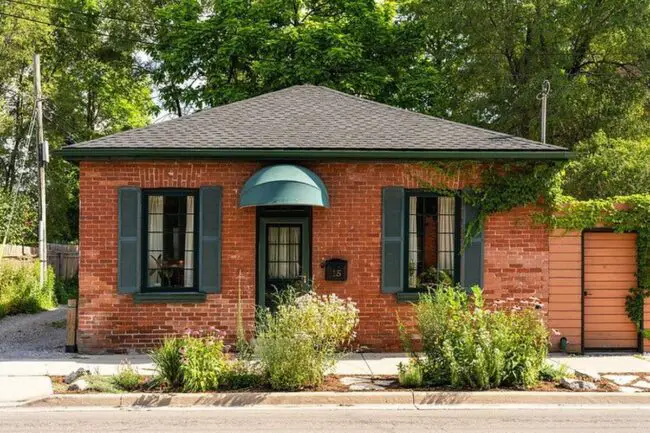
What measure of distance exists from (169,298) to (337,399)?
4.24 m

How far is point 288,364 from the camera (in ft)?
30.5

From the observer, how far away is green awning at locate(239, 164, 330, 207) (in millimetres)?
11445

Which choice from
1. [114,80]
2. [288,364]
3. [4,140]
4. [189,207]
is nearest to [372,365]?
[288,364]

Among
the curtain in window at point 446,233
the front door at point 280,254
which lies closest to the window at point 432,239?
the curtain in window at point 446,233

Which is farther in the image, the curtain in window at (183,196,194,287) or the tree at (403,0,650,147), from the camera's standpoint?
the tree at (403,0,650,147)

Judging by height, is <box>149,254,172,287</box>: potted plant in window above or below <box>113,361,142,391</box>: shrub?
above

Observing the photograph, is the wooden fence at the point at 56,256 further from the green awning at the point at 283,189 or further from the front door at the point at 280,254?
the green awning at the point at 283,189

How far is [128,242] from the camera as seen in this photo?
1216 centimetres

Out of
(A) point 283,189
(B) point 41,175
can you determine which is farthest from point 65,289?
(A) point 283,189

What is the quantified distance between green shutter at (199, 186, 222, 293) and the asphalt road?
3.75 m

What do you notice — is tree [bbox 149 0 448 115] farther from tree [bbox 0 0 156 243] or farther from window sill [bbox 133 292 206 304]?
window sill [bbox 133 292 206 304]

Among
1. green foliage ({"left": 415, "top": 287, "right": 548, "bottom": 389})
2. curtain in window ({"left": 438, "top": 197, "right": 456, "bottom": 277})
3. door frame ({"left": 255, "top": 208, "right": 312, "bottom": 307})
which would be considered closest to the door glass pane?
door frame ({"left": 255, "top": 208, "right": 312, "bottom": 307})

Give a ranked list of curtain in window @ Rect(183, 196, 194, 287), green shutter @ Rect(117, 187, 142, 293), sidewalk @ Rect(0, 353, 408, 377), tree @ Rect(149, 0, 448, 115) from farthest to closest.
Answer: tree @ Rect(149, 0, 448, 115) < curtain in window @ Rect(183, 196, 194, 287) < green shutter @ Rect(117, 187, 142, 293) < sidewalk @ Rect(0, 353, 408, 377)

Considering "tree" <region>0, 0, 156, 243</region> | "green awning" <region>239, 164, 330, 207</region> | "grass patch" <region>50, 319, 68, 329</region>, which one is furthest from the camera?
"tree" <region>0, 0, 156, 243</region>
